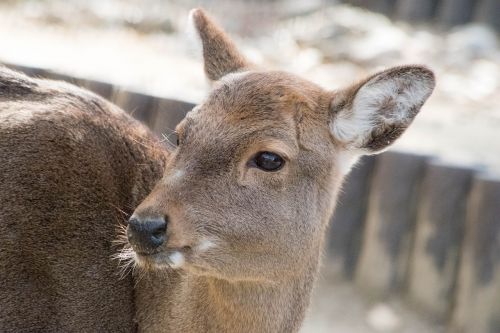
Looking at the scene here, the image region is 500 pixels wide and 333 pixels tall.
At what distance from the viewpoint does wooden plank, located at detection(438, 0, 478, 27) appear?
15.4 meters

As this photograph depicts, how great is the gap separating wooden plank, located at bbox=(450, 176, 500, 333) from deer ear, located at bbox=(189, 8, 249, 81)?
10.3 feet

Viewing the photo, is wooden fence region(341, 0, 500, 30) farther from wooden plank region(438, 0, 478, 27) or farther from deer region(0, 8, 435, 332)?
deer region(0, 8, 435, 332)

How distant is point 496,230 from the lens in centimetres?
759

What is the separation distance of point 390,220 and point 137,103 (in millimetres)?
2627

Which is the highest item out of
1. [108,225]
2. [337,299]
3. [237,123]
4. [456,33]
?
[456,33]

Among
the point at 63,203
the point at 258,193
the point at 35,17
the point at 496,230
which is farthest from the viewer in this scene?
the point at 35,17

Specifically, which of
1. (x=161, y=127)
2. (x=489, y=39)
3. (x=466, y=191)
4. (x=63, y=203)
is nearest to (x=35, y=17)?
(x=161, y=127)

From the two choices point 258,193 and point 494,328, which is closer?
point 258,193

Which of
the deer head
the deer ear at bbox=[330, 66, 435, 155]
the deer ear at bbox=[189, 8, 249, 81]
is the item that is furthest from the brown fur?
the deer ear at bbox=[330, 66, 435, 155]

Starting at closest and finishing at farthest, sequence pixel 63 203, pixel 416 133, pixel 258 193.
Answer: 1. pixel 258 193
2. pixel 63 203
3. pixel 416 133

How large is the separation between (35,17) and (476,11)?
724 cm

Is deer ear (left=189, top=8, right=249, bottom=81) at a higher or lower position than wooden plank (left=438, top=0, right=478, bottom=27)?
lower

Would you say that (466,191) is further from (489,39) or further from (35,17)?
(35,17)

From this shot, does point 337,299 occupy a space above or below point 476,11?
below
